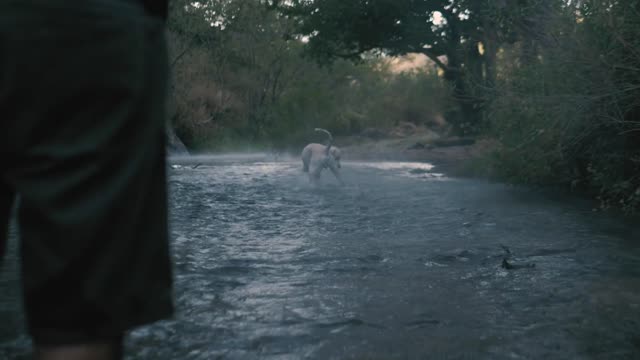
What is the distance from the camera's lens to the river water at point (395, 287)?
3.02 metres

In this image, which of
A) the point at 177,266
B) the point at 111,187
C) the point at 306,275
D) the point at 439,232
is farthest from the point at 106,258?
the point at 439,232

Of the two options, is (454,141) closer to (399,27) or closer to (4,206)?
(399,27)

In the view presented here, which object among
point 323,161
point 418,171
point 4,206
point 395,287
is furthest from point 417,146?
point 4,206

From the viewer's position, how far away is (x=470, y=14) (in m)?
20.9

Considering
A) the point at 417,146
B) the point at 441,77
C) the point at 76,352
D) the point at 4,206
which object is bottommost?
the point at 417,146

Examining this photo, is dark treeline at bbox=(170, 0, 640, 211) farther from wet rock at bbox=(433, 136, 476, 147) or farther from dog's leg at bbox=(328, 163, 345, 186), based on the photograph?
dog's leg at bbox=(328, 163, 345, 186)

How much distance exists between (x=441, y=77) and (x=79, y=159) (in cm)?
3127

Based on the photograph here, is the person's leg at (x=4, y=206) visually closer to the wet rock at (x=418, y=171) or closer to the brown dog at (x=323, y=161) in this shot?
the brown dog at (x=323, y=161)

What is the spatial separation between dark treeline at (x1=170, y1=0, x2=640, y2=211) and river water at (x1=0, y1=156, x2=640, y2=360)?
1.27 m

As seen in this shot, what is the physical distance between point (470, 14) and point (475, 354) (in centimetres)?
1963

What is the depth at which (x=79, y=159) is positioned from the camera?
1130 mm

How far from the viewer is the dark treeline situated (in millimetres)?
7449

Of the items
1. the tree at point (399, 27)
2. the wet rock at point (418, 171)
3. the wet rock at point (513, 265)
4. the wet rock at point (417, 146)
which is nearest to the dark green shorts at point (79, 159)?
the wet rock at point (513, 265)

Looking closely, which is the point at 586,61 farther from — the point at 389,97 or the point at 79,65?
the point at 389,97
